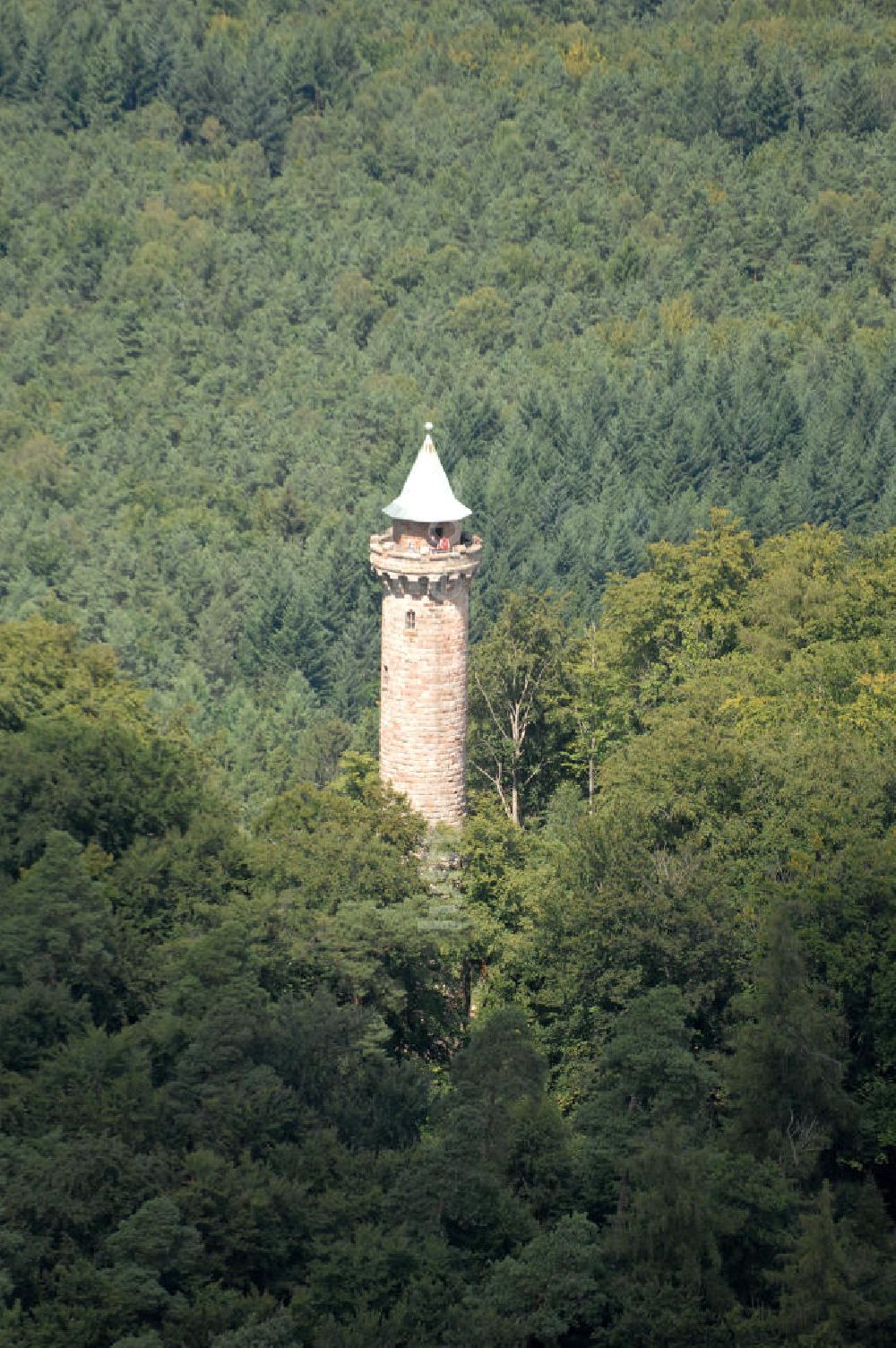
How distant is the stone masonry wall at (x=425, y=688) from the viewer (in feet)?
242

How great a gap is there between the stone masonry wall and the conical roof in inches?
62.3

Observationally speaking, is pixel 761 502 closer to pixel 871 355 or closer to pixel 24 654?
pixel 871 355

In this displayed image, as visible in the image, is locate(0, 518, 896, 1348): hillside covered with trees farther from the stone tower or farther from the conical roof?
the conical roof

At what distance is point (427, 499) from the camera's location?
74.9 m

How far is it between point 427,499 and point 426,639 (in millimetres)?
3470

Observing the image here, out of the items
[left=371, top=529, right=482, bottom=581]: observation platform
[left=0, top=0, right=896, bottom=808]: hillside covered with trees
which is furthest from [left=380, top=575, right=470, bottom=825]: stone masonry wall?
[left=0, top=0, right=896, bottom=808]: hillside covered with trees

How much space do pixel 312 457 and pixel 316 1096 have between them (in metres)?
110

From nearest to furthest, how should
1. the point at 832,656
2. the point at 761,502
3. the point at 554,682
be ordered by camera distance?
1. the point at 832,656
2. the point at 554,682
3. the point at 761,502

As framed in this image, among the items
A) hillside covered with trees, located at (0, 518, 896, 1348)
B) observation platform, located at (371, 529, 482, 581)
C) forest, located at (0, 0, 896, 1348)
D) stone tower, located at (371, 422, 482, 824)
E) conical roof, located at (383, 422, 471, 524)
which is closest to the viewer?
hillside covered with trees, located at (0, 518, 896, 1348)

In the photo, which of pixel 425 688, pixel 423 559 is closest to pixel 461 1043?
pixel 425 688

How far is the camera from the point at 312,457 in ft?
566

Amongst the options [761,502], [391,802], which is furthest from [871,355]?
[391,802]

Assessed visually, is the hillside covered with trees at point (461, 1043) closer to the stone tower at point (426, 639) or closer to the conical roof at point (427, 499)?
the stone tower at point (426, 639)

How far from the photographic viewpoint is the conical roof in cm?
7444
